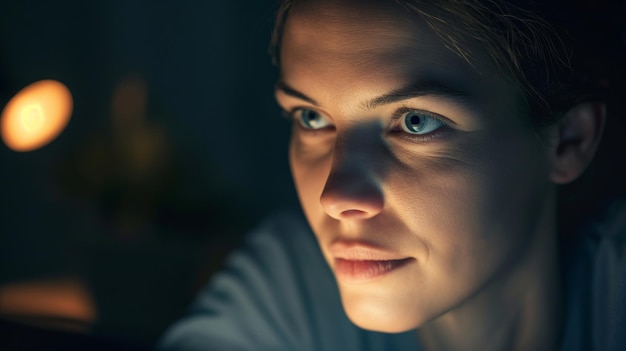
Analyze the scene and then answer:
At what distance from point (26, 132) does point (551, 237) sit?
28.9 inches

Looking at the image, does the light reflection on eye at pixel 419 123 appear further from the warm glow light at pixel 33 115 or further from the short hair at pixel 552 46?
the warm glow light at pixel 33 115

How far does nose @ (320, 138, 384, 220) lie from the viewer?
65cm

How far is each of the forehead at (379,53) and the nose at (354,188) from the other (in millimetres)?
72

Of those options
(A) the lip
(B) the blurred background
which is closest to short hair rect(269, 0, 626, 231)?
(A) the lip

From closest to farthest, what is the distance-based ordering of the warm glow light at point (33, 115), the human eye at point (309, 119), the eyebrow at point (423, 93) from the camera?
the eyebrow at point (423, 93) → the human eye at point (309, 119) → the warm glow light at point (33, 115)

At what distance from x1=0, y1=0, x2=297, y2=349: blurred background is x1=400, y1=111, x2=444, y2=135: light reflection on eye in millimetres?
382

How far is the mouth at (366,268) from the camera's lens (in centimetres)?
68

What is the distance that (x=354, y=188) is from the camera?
2.13ft

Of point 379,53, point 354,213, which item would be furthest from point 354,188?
point 379,53

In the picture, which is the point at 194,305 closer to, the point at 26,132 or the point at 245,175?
the point at 245,175

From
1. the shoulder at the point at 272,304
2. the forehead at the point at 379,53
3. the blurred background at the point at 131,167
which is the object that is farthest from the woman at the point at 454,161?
the blurred background at the point at 131,167

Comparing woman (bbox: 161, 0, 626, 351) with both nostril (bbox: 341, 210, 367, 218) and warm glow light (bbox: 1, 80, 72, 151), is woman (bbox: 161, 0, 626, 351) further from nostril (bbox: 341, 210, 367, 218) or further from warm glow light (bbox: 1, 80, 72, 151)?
warm glow light (bbox: 1, 80, 72, 151)

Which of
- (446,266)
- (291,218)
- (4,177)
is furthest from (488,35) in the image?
(4,177)

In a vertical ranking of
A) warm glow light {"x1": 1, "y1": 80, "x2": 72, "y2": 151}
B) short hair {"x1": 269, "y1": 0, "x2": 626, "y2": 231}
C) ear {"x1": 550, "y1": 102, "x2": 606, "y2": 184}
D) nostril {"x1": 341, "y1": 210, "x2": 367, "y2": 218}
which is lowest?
nostril {"x1": 341, "y1": 210, "x2": 367, "y2": 218}
